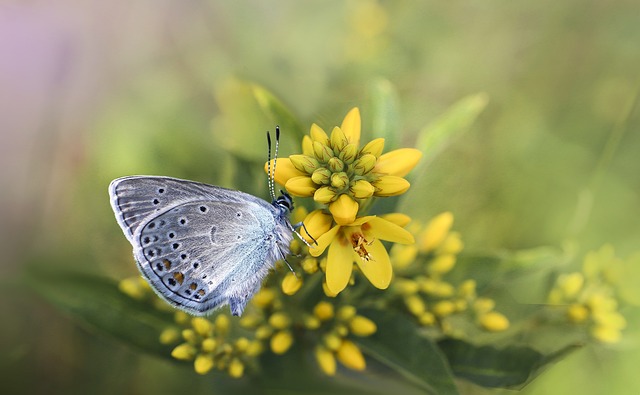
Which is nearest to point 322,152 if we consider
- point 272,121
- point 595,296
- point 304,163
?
point 304,163

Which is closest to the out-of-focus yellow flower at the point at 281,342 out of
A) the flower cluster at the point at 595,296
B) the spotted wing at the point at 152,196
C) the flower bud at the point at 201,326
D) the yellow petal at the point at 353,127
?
the flower bud at the point at 201,326

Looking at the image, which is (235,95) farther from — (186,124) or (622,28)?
(622,28)

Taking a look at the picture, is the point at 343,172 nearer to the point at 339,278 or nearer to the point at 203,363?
the point at 339,278

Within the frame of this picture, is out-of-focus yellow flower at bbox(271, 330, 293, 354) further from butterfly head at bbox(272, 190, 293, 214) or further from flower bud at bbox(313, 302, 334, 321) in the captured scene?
butterfly head at bbox(272, 190, 293, 214)

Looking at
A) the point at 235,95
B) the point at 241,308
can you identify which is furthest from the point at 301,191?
the point at 235,95

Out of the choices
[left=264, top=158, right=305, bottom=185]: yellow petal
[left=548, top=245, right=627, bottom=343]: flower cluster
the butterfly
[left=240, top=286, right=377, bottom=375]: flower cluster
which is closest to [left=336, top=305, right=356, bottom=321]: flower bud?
[left=240, top=286, right=377, bottom=375]: flower cluster

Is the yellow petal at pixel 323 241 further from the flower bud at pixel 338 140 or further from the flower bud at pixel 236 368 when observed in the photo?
the flower bud at pixel 236 368

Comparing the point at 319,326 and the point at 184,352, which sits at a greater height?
the point at 319,326
